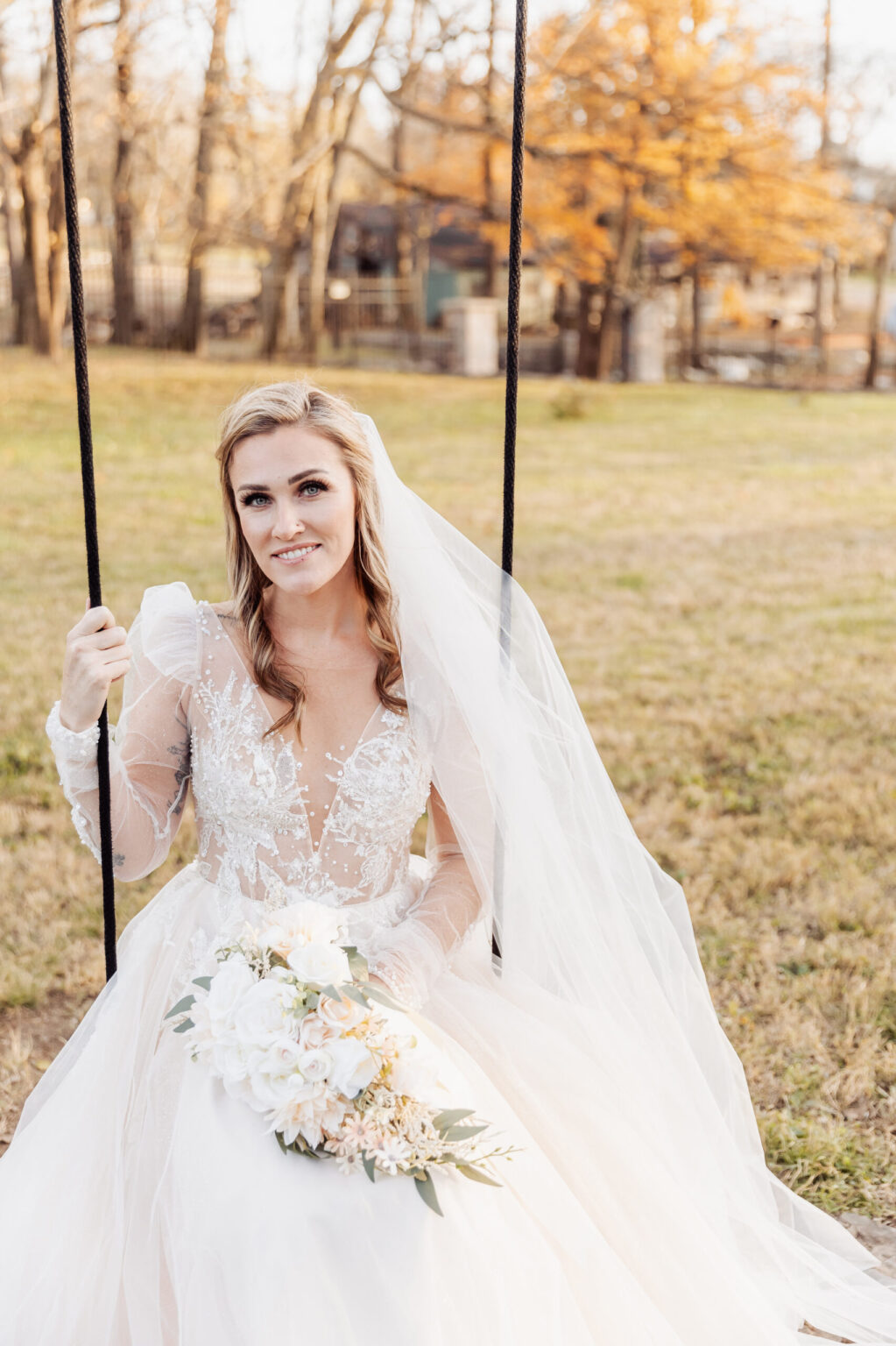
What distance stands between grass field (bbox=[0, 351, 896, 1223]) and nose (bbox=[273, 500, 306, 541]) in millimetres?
493

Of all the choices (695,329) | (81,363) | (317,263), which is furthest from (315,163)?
(81,363)

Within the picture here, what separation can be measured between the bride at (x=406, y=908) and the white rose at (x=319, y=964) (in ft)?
0.89

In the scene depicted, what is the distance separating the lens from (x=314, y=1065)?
191 centimetres

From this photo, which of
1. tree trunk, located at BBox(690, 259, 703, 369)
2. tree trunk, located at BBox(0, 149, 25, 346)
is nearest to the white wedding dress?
tree trunk, located at BBox(0, 149, 25, 346)

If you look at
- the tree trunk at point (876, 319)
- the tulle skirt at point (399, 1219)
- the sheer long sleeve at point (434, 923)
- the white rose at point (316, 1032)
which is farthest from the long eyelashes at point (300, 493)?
the tree trunk at point (876, 319)

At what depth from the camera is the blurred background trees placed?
1723cm

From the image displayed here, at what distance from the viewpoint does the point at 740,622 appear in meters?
7.83

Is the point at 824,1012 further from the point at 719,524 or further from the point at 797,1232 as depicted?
the point at 719,524

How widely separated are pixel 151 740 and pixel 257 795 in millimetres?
252

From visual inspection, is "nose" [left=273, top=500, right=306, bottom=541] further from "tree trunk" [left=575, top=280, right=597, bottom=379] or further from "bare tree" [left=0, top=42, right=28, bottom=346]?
"tree trunk" [left=575, top=280, right=597, bottom=379]

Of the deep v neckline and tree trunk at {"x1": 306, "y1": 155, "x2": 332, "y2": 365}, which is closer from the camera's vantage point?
the deep v neckline

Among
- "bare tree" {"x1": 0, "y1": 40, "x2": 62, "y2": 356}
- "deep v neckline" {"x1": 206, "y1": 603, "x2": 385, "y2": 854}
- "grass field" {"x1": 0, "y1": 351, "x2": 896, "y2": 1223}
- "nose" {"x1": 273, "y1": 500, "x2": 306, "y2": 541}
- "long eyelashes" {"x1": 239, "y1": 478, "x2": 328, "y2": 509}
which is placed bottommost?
"grass field" {"x1": 0, "y1": 351, "x2": 896, "y2": 1223}

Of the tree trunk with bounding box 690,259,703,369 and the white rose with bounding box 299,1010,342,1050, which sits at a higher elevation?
the tree trunk with bounding box 690,259,703,369

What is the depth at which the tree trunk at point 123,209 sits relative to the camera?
1662 centimetres
